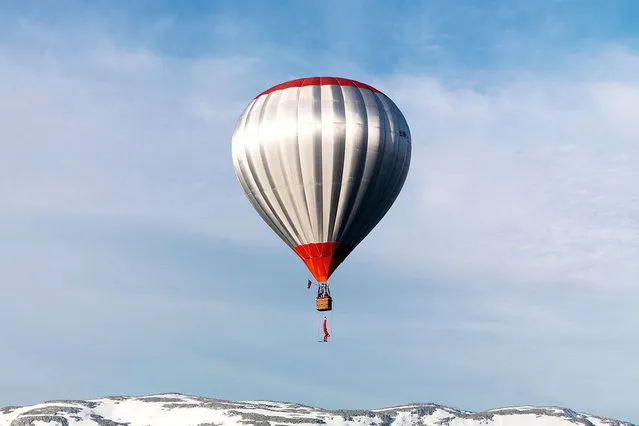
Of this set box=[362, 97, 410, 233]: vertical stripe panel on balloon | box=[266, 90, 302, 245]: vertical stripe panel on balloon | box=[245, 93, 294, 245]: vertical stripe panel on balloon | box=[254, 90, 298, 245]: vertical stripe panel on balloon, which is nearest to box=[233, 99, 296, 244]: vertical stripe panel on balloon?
box=[245, 93, 294, 245]: vertical stripe panel on balloon

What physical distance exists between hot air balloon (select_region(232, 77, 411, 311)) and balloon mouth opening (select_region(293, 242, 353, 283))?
0.08 meters

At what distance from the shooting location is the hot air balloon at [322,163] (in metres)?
78.8

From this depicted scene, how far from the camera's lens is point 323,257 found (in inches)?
3135

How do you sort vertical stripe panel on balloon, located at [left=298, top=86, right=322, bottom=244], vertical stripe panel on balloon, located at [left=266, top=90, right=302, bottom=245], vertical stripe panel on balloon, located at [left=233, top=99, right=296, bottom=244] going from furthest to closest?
vertical stripe panel on balloon, located at [left=233, top=99, right=296, bottom=244] → vertical stripe panel on balloon, located at [left=266, top=90, right=302, bottom=245] → vertical stripe panel on balloon, located at [left=298, top=86, right=322, bottom=244]

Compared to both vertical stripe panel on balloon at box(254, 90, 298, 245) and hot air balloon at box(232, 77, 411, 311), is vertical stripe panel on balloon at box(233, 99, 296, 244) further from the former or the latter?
vertical stripe panel on balloon at box(254, 90, 298, 245)

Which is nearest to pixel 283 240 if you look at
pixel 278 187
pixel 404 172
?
pixel 278 187

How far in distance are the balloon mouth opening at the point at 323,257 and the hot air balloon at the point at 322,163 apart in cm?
8

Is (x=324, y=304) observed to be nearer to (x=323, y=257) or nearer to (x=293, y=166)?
(x=323, y=257)

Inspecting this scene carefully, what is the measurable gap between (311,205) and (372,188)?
5083 mm

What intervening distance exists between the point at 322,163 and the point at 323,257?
7282 millimetres

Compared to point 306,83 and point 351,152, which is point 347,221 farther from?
point 306,83

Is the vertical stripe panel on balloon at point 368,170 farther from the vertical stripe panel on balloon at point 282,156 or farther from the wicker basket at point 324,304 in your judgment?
the wicker basket at point 324,304

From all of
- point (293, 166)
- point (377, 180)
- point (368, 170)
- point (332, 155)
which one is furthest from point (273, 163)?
point (377, 180)

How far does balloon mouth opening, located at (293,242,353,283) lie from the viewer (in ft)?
261
